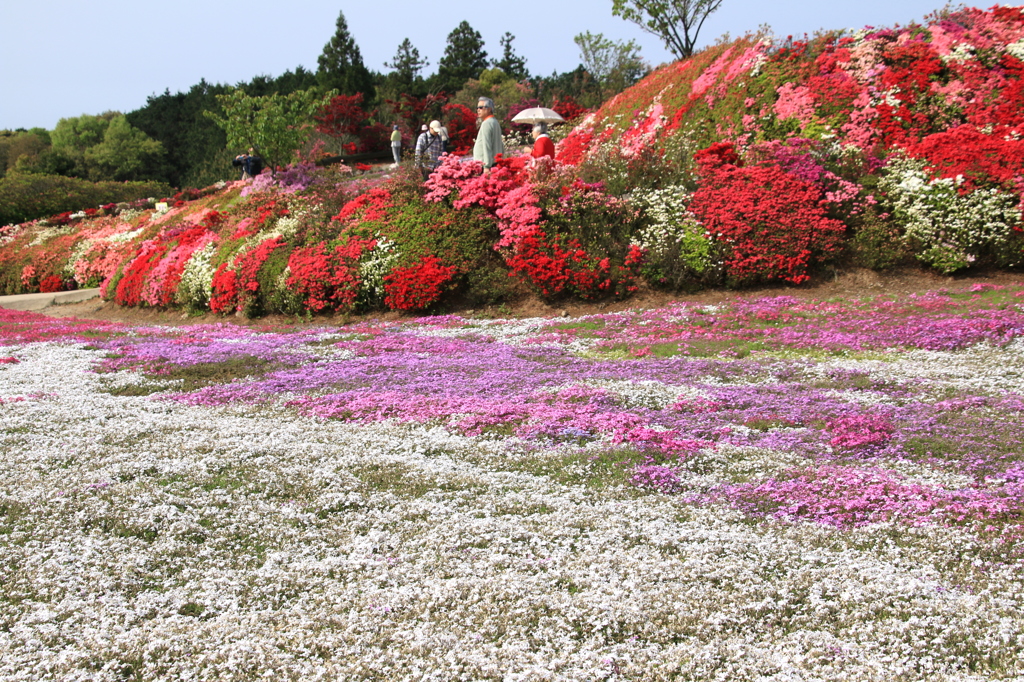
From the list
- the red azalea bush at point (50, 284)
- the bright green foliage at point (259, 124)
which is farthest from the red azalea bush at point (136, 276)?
the bright green foliage at point (259, 124)

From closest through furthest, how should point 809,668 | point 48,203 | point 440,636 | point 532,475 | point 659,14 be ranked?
point 809,668 → point 440,636 → point 532,475 → point 659,14 → point 48,203

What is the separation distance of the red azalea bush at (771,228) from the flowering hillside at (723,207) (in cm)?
3

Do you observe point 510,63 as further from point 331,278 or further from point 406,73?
point 331,278

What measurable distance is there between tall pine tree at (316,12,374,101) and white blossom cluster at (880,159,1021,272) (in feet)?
142

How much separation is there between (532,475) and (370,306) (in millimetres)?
10342

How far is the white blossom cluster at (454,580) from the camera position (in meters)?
3.53

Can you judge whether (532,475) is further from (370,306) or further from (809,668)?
(370,306)

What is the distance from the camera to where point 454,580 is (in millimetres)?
4289

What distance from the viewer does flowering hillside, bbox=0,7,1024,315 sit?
46.1 ft

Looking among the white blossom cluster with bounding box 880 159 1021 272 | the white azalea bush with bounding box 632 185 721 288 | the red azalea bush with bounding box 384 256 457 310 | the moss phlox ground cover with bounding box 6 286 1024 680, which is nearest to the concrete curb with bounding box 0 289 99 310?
the red azalea bush with bounding box 384 256 457 310

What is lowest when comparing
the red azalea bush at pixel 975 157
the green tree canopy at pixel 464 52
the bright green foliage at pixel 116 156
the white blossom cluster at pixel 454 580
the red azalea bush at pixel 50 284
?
the white blossom cluster at pixel 454 580

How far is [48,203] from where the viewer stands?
38.6 m

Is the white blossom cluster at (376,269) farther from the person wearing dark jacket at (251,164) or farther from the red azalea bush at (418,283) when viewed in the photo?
the person wearing dark jacket at (251,164)

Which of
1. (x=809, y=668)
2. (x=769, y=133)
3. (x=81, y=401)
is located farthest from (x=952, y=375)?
(x=769, y=133)
